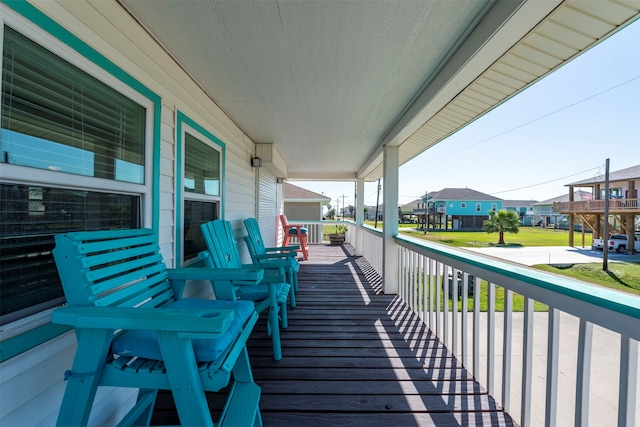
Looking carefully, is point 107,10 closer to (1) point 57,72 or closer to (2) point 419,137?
(1) point 57,72

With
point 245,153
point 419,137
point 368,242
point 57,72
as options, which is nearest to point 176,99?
point 57,72

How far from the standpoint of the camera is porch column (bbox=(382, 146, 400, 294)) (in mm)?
3861

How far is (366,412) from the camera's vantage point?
1.59 meters

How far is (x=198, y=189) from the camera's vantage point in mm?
2598

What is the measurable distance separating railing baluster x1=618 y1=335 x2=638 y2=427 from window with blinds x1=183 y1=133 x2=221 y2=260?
2.65 metres

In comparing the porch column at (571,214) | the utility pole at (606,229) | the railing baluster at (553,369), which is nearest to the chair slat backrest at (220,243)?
the railing baluster at (553,369)

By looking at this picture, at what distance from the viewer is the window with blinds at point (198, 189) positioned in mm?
2379

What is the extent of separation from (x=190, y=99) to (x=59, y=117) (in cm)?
128

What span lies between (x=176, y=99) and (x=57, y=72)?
0.98 m

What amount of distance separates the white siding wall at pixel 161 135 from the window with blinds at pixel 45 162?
17cm

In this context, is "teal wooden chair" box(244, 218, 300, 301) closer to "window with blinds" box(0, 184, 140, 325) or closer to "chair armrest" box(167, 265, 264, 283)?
"chair armrest" box(167, 265, 264, 283)

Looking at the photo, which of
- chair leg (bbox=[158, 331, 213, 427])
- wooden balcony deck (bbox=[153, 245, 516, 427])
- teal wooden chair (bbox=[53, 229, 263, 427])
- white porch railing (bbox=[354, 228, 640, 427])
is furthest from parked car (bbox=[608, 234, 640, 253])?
chair leg (bbox=[158, 331, 213, 427])

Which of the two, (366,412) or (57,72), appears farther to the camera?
(366,412)

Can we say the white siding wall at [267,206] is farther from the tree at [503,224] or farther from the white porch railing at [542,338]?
the tree at [503,224]
